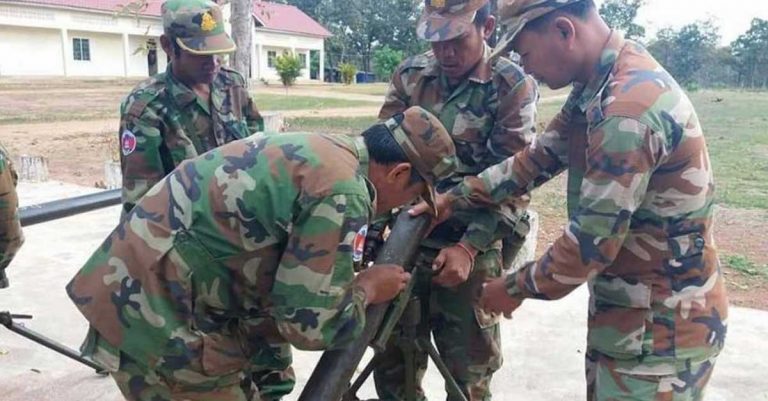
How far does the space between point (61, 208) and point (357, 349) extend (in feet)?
6.40

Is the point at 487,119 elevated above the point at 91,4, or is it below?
below

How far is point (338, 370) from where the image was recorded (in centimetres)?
173

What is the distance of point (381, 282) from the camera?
1.89 m

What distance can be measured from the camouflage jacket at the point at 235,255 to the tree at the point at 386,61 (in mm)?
38032

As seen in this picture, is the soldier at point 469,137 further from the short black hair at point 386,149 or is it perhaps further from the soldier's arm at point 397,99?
the short black hair at point 386,149

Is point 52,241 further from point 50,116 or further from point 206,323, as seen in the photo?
point 50,116

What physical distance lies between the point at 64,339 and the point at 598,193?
130 inches

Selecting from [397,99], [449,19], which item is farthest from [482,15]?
[397,99]

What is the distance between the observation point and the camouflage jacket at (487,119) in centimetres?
255

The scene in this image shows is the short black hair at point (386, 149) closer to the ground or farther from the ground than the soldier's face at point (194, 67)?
closer to the ground

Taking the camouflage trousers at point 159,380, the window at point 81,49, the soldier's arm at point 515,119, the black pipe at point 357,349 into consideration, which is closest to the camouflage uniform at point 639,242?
the black pipe at point 357,349

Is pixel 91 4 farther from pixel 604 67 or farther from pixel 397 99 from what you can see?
pixel 604 67

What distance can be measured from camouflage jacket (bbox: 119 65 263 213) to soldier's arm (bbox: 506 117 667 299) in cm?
183

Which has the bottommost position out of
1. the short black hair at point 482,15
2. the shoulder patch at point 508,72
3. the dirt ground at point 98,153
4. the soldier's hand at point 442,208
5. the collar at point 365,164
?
the dirt ground at point 98,153
